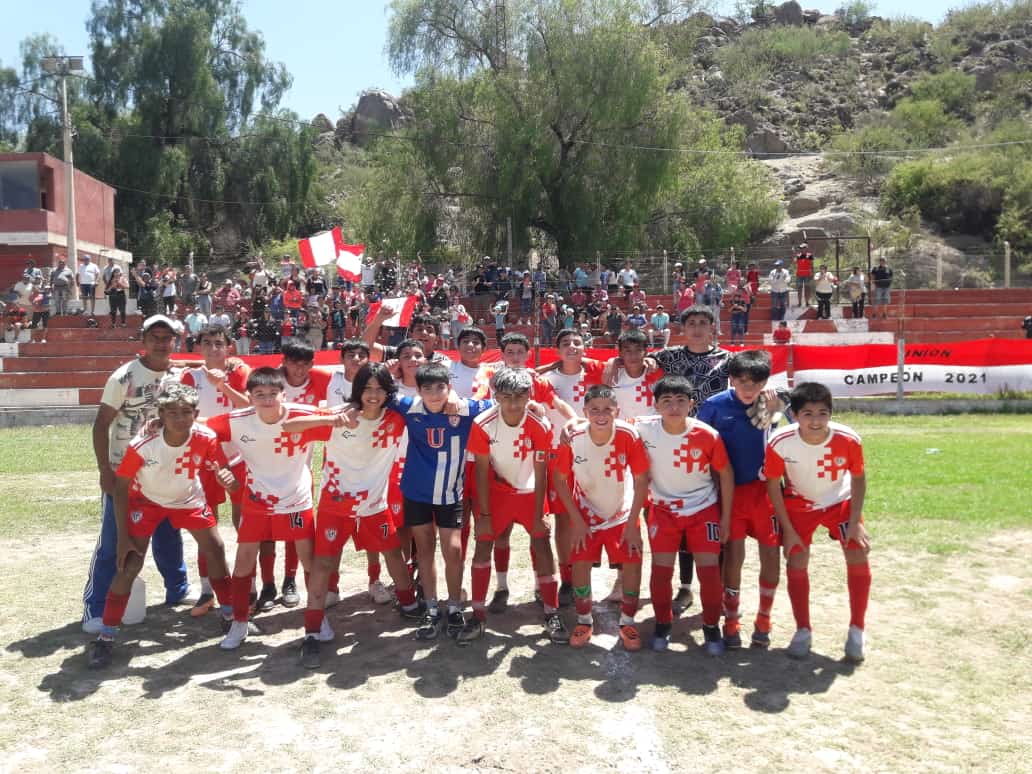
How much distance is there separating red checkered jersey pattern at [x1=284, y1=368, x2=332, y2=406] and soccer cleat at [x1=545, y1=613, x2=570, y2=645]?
2.35 meters

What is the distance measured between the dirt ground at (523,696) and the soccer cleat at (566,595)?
0.67ft

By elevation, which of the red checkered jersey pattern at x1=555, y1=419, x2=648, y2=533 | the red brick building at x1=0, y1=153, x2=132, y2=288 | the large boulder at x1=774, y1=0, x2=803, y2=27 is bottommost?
the red checkered jersey pattern at x1=555, y1=419, x2=648, y2=533

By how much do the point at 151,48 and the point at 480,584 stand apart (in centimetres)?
4743

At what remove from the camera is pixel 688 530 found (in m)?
5.15

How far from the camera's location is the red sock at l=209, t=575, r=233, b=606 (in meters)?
5.59

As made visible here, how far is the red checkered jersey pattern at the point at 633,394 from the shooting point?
6.59 m

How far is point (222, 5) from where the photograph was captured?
48125mm

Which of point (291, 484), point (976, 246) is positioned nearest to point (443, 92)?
point (976, 246)

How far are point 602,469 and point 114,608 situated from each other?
308cm

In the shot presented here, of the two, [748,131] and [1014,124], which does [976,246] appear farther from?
[748,131]

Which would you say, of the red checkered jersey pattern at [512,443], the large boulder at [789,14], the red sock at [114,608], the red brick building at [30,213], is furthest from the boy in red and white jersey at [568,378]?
the large boulder at [789,14]

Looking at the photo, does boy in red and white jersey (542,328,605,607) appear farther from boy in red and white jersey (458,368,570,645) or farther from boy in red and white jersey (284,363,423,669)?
boy in red and white jersey (284,363,423,669)

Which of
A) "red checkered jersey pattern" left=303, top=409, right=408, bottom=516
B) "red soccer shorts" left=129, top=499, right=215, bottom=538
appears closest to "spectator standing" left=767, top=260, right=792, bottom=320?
"red checkered jersey pattern" left=303, top=409, right=408, bottom=516

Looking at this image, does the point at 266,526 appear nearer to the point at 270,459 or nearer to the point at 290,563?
the point at 270,459
